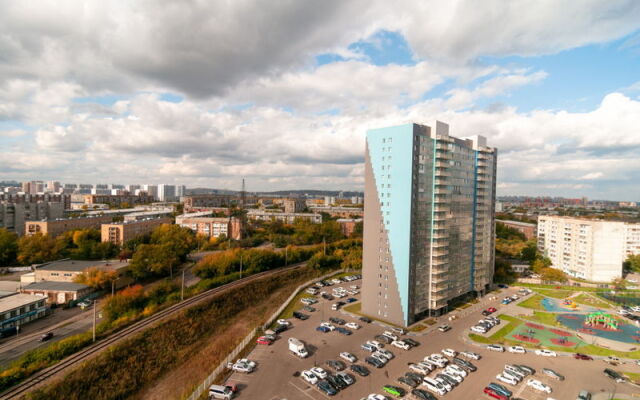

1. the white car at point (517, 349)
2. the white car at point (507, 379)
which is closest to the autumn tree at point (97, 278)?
the white car at point (507, 379)

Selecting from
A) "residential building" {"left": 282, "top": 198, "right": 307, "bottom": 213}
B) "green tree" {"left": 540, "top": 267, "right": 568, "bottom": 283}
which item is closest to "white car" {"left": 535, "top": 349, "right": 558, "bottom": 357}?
"green tree" {"left": 540, "top": 267, "right": 568, "bottom": 283}

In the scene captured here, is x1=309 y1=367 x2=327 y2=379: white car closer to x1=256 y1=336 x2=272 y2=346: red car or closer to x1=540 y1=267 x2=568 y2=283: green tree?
x1=256 y1=336 x2=272 y2=346: red car

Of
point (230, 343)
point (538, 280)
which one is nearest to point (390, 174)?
point (230, 343)

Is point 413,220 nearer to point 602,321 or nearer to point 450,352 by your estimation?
point 450,352

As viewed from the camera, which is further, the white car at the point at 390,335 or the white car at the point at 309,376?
the white car at the point at 390,335

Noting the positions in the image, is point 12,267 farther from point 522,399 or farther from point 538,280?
point 538,280

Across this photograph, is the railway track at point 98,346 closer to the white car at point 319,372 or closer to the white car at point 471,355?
the white car at point 319,372
